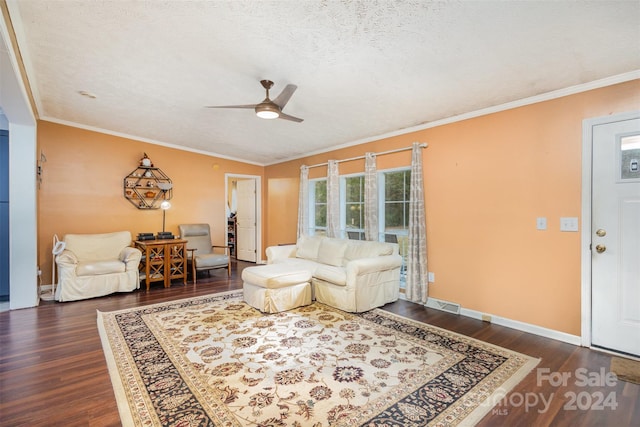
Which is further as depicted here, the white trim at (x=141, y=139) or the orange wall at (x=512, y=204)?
the white trim at (x=141, y=139)

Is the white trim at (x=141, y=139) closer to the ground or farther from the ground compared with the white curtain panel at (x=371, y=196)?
farther from the ground

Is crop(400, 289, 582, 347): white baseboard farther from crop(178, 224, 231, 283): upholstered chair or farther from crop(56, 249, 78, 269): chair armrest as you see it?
crop(56, 249, 78, 269): chair armrest

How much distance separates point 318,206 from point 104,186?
3827 millimetres

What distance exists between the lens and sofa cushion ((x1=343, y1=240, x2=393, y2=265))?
3.96 m

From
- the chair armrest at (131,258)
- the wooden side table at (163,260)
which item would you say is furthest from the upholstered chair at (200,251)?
the chair armrest at (131,258)

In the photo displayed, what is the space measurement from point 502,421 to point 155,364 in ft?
8.14

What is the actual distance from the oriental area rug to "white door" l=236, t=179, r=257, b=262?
12.0 feet

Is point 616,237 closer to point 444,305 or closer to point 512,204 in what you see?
point 512,204

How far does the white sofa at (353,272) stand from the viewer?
3.55 meters

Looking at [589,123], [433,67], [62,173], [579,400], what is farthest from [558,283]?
[62,173]

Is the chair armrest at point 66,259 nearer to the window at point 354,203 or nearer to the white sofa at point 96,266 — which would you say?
the white sofa at point 96,266

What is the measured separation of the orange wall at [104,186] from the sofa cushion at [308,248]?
8.09ft

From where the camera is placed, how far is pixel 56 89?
356 centimetres

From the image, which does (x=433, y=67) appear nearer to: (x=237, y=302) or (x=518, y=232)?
(x=518, y=232)
